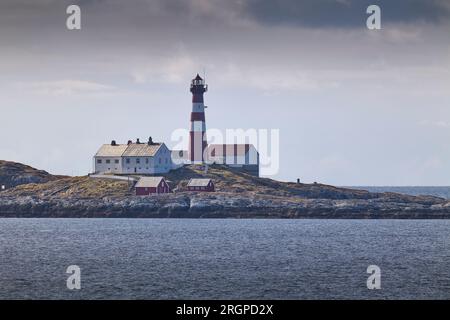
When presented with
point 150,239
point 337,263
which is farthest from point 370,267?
point 150,239

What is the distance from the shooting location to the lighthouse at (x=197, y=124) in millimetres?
154625

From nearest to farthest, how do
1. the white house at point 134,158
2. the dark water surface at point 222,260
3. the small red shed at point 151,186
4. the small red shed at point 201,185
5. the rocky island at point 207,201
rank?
the dark water surface at point 222,260
the rocky island at point 207,201
the small red shed at point 151,186
the small red shed at point 201,185
the white house at point 134,158

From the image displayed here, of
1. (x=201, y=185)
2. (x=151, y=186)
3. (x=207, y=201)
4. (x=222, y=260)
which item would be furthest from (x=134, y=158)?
(x=222, y=260)

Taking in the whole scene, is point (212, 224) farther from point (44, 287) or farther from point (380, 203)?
point (44, 287)

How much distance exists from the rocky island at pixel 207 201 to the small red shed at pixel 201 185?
41.6 inches

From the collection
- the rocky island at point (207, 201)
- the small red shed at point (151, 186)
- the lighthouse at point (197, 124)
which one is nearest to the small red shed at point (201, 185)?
A: the rocky island at point (207, 201)

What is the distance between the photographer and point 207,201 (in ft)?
449

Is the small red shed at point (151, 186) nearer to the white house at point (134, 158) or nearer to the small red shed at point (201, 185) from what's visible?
the small red shed at point (201, 185)

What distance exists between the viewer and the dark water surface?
60094mm

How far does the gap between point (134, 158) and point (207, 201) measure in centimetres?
1981

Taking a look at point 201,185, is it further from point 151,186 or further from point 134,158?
point 134,158

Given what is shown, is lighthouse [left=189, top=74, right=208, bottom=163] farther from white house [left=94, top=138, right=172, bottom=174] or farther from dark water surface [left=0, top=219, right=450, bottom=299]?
dark water surface [left=0, top=219, right=450, bottom=299]

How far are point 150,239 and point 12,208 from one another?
4927 centimetres

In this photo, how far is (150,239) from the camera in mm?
100438
